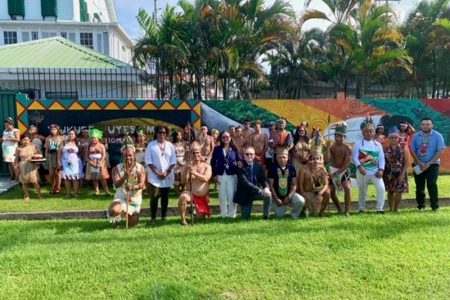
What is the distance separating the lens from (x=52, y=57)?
18922 millimetres

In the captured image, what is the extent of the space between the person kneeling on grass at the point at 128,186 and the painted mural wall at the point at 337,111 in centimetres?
486

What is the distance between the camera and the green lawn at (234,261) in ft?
15.0

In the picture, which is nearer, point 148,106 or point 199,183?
point 199,183

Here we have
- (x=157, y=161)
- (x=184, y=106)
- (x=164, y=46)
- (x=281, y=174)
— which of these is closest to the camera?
(x=157, y=161)

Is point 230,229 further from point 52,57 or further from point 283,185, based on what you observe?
point 52,57

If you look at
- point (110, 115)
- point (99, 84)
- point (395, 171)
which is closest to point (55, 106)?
point (110, 115)

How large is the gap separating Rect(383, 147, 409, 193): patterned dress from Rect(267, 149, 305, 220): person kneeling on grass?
1.92 m

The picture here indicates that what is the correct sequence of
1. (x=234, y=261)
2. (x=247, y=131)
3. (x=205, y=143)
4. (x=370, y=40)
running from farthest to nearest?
1. (x=370, y=40)
2. (x=247, y=131)
3. (x=205, y=143)
4. (x=234, y=261)

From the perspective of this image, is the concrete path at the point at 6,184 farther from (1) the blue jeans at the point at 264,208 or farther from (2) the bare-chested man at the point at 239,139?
(1) the blue jeans at the point at 264,208

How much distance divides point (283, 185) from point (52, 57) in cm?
1511

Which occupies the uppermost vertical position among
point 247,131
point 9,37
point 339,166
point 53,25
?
point 53,25

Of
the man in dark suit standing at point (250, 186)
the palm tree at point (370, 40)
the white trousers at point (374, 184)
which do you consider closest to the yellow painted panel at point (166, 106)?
the man in dark suit standing at point (250, 186)

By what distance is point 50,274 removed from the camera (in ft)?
16.1

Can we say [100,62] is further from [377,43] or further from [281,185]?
[281,185]
